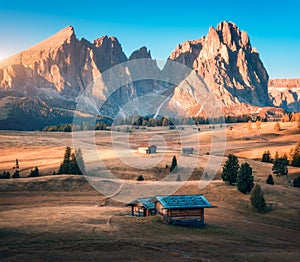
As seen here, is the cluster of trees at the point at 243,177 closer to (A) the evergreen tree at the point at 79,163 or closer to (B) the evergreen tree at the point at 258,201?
(B) the evergreen tree at the point at 258,201

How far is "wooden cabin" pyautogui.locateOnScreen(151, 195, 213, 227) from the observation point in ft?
151

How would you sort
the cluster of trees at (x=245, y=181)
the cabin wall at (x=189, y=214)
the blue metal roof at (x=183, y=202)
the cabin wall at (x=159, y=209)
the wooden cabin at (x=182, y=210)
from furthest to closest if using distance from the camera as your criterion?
1. the cluster of trees at (x=245, y=181)
2. the cabin wall at (x=159, y=209)
3. the blue metal roof at (x=183, y=202)
4. the cabin wall at (x=189, y=214)
5. the wooden cabin at (x=182, y=210)

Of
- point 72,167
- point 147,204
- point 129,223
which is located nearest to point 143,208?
point 147,204

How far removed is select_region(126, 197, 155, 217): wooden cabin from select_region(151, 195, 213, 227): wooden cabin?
2.81m

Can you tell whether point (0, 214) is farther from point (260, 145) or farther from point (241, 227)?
point (260, 145)

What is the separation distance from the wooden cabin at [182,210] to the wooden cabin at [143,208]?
281 centimetres

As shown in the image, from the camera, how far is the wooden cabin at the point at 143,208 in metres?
51.2

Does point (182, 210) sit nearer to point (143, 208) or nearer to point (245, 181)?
point (143, 208)

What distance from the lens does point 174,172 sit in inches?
3511

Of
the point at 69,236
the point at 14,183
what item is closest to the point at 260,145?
the point at 14,183

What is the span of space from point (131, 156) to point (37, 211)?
191 feet

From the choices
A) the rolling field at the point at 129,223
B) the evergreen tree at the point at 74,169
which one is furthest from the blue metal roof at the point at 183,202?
the evergreen tree at the point at 74,169

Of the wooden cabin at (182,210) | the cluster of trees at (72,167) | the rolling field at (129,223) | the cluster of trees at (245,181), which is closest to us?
the rolling field at (129,223)

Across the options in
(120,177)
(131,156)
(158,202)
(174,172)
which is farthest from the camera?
(131,156)
